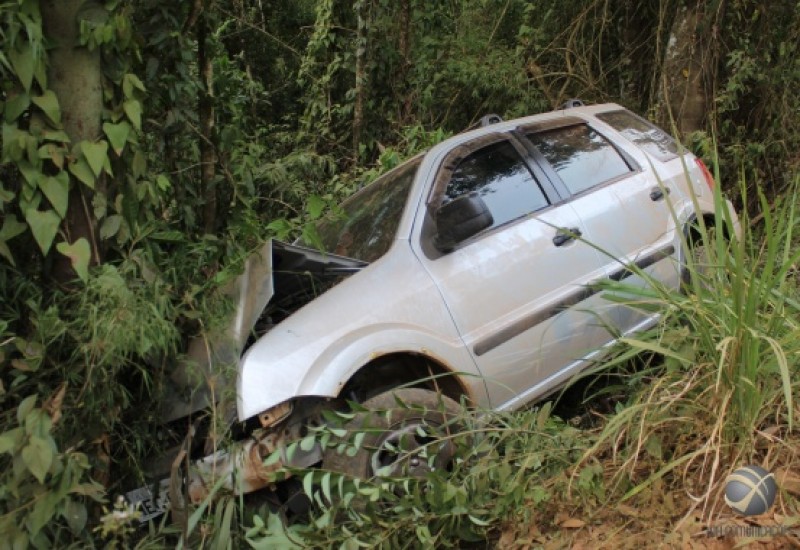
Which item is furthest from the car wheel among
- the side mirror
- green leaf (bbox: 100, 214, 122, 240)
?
green leaf (bbox: 100, 214, 122, 240)

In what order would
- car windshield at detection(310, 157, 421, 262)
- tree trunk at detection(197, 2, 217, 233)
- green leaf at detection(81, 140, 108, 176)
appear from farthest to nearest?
1. tree trunk at detection(197, 2, 217, 233)
2. car windshield at detection(310, 157, 421, 262)
3. green leaf at detection(81, 140, 108, 176)

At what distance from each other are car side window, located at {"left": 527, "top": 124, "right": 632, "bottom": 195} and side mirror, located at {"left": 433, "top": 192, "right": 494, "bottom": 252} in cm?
95

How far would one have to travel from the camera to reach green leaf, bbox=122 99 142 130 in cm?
330

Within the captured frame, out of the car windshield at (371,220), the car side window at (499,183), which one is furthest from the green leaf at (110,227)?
the car side window at (499,183)

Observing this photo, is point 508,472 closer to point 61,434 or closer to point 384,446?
point 384,446

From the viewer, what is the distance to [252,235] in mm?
4156

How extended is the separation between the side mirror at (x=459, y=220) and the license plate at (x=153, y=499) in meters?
1.69

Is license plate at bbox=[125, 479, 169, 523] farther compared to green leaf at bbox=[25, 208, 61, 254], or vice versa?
license plate at bbox=[125, 479, 169, 523]

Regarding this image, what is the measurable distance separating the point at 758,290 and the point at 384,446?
156 cm

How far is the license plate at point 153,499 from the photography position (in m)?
3.39

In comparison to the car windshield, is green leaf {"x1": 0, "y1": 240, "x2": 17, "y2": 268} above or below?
above

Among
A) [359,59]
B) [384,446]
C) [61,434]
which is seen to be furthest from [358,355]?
[359,59]

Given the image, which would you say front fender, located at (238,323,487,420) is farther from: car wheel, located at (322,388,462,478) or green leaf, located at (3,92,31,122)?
green leaf, located at (3,92,31,122)

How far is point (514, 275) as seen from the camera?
13.1ft
